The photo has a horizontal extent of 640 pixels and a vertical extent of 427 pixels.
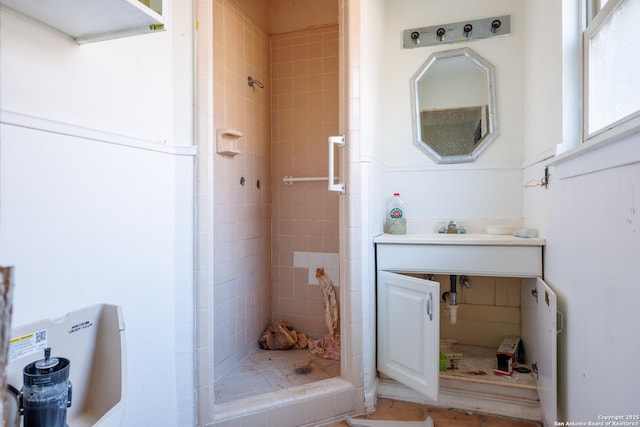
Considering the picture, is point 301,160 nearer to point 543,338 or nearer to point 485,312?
point 485,312

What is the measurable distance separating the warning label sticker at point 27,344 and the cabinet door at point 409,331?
1511 mm

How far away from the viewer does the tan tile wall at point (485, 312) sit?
229cm

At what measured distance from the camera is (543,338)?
161 cm

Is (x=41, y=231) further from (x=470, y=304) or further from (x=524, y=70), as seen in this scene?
(x=524, y=70)

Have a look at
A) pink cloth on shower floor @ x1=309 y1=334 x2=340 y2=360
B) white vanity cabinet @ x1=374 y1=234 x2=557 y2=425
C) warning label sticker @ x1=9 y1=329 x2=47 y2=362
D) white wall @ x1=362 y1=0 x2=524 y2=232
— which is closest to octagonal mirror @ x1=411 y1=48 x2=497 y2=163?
white wall @ x1=362 y1=0 x2=524 y2=232

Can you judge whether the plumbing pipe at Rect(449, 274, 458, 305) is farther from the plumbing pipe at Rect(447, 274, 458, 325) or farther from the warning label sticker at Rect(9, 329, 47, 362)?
the warning label sticker at Rect(9, 329, 47, 362)

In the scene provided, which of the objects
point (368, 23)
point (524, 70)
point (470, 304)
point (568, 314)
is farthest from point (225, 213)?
Result: point (524, 70)

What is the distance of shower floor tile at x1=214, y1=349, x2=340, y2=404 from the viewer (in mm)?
1952

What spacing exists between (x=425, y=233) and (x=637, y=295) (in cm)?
152

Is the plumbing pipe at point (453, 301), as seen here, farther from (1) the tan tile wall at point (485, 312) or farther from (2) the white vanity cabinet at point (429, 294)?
(2) the white vanity cabinet at point (429, 294)

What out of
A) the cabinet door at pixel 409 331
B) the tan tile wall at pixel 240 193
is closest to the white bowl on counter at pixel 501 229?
the cabinet door at pixel 409 331

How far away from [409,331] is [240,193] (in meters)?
1.37

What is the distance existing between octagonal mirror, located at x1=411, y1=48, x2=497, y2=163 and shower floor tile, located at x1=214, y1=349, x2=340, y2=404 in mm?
1540

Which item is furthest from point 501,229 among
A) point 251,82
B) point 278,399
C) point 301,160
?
point 251,82
